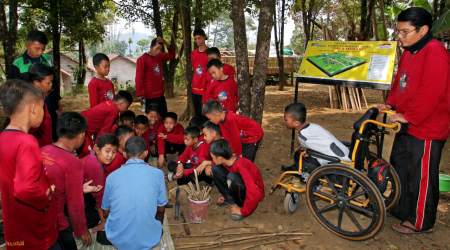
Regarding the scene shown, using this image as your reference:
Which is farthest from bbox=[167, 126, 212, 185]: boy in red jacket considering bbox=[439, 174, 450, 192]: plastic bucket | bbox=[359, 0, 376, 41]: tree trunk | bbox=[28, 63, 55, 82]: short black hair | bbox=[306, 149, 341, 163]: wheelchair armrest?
bbox=[359, 0, 376, 41]: tree trunk

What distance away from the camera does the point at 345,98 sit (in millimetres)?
9719

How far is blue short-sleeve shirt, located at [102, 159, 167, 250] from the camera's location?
2436 mm

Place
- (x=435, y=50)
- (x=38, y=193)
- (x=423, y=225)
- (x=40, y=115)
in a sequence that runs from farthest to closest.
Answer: (x=423, y=225) < (x=435, y=50) < (x=40, y=115) < (x=38, y=193)

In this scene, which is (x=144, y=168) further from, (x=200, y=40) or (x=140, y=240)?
(x=200, y=40)

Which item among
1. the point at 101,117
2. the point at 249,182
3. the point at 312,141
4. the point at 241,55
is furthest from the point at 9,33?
the point at 312,141

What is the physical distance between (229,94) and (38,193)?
11.0 feet

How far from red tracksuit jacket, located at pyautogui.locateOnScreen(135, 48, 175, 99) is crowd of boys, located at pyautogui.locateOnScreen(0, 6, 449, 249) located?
0.02m

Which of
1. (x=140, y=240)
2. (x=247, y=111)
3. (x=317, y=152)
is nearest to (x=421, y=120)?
(x=317, y=152)

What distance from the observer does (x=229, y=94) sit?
4848 millimetres

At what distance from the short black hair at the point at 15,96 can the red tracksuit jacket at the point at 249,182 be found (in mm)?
2136

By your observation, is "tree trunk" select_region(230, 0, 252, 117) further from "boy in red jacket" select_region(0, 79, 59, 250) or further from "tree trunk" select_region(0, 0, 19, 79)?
"tree trunk" select_region(0, 0, 19, 79)

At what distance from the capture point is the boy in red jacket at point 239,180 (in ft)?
10.9

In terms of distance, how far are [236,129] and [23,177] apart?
259cm

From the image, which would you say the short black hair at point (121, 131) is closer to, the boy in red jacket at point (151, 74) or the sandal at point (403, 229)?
the boy in red jacket at point (151, 74)
